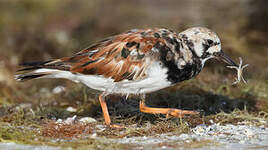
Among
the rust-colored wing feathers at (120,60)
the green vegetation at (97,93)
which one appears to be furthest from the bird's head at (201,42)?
the green vegetation at (97,93)

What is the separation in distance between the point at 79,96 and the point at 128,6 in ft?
25.9

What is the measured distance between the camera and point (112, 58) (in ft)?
13.6

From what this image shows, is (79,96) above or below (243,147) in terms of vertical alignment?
above

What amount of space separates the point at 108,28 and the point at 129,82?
6.44 m

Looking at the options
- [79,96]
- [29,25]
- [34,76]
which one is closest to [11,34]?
[29,25]

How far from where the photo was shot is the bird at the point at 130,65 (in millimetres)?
4047

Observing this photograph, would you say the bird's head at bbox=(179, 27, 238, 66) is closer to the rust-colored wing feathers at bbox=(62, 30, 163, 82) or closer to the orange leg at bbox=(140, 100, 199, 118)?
the rust-colored wing feathers at bbox=(62, 30, 163, 82)

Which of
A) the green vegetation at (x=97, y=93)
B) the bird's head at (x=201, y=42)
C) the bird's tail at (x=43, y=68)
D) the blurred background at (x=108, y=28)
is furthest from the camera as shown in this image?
the blurred background at (x=108, y=28)

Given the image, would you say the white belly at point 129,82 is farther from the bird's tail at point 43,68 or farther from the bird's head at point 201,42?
the bird's head at point 201,42

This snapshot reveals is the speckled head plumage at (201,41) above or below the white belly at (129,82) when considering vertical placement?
above

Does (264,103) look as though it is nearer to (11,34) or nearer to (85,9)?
(11,34)

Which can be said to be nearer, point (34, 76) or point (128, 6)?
point (34, 76)

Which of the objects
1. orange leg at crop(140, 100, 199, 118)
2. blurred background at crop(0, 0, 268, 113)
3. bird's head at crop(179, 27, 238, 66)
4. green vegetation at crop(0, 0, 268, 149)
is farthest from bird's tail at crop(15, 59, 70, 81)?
blurred background at crop(0, 0, 268, 113)

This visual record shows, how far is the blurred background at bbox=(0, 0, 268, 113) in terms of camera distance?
20.6 feet
